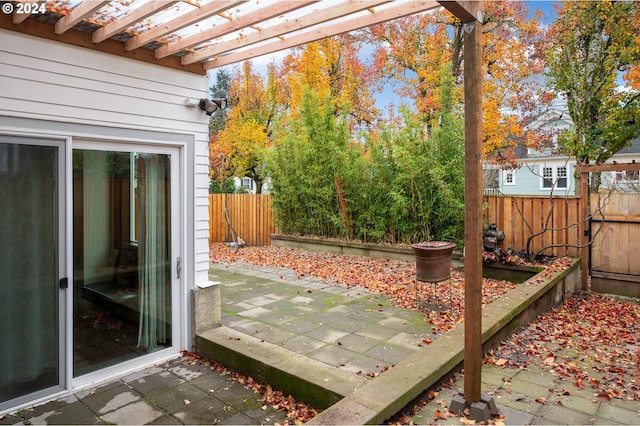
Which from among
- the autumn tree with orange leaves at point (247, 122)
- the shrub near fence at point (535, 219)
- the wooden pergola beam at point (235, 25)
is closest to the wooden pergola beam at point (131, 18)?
the wooden pergola beam at point (235, 25)

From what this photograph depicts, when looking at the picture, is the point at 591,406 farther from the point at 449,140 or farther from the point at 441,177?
the point at 449,140

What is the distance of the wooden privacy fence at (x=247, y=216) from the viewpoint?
1060 cm

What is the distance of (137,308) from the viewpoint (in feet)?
11.2

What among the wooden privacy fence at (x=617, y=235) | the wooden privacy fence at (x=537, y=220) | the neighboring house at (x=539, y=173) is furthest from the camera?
the neighboring house at (x=539, y=173)

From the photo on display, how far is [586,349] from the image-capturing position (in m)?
3.62

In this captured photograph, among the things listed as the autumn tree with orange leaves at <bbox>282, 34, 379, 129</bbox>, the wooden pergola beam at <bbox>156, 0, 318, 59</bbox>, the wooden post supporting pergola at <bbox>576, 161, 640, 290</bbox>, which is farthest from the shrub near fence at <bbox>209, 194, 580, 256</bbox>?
the autumn tree with orange leaves at <bbox>282, 34, 379, 129</bbox>

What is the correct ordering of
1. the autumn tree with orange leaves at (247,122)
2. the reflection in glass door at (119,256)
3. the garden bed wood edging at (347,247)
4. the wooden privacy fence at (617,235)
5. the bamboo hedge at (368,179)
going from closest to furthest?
1. the reflection in glass door at (119,256)
2. the wooden privacy fence at (617,235)
3. the bamboo hedge at (368,179)
4. the garden bed wood edging at (347,247)
5. the autumn tree with orange leaves at (247,122)

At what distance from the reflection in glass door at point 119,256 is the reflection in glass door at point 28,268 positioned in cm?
16

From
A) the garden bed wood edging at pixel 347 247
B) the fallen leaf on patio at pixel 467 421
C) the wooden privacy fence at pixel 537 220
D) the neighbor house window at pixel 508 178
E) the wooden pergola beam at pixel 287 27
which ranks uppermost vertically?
the neighbor house window at pixel 508 178

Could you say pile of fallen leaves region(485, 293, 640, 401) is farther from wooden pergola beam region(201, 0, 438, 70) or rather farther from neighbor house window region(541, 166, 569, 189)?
neighbor house window region(541, 166, 569, 189)

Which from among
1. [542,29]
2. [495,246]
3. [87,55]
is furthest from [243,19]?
[542,29]

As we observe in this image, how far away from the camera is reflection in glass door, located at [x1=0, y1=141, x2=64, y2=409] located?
2.61 m

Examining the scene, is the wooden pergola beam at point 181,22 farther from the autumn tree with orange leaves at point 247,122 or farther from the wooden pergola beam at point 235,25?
the autumn tree with orange leaves at point 247,122

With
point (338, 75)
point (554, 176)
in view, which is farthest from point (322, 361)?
point (554, 176)
